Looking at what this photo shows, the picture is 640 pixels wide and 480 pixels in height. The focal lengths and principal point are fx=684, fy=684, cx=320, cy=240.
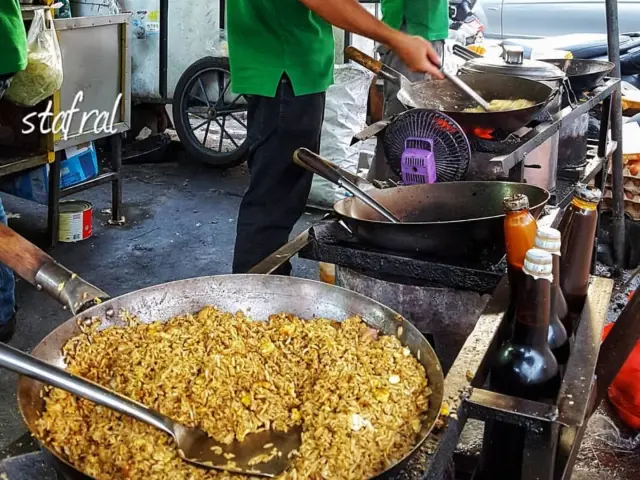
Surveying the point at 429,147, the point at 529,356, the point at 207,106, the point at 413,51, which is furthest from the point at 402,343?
the point at 207,106

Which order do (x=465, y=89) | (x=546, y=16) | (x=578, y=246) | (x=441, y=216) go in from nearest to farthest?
(x=578, y=246) → (x=441, y=216) → (x=465, y=89) → (x=546, y=16)

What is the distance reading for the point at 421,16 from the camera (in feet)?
15.4

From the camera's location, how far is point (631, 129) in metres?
4.75

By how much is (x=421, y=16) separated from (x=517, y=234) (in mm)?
3708

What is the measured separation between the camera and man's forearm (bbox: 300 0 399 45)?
2484 millimetres

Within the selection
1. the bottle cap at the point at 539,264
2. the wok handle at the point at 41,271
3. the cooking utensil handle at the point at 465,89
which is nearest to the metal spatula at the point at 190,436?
the wok handle at the point at 41,271

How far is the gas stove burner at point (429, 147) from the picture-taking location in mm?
2281

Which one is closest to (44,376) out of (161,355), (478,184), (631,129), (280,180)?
(161,355)

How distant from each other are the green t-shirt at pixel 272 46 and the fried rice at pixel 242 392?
5.93ft

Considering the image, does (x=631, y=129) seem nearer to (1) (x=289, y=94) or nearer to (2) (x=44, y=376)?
(1) (x=289, y=94)

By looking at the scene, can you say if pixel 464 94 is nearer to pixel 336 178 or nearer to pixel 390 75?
pixel 390 75

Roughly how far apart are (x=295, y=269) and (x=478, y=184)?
7.76 feet

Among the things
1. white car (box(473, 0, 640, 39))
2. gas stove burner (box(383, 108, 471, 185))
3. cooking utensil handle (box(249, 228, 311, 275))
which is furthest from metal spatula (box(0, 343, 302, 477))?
white car (box(473, 0, 640, 39))

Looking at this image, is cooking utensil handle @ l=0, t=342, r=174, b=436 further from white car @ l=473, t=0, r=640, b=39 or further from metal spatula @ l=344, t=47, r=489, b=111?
white car @ l=473, t=0, r=640, b=39
